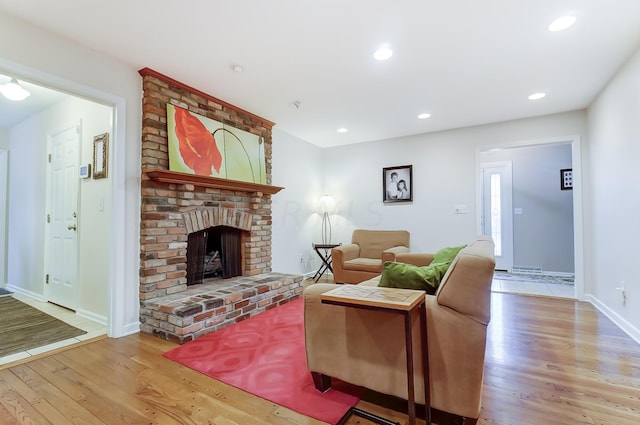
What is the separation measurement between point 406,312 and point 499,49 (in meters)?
2.40

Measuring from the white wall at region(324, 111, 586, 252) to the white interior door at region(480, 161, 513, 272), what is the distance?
1.96m

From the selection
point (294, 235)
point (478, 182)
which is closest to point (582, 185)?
point (478, 182)

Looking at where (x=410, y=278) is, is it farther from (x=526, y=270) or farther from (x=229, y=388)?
(x=526, y=270)

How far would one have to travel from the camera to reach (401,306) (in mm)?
1224

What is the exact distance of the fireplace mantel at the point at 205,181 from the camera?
2709 millimetres

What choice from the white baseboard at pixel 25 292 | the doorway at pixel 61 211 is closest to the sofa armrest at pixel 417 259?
the doorway at pixel 61 211

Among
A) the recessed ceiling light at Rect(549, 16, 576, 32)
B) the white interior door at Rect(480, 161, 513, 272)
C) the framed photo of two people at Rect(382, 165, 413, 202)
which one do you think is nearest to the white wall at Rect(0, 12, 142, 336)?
the recessed ceiling light at Rect(549, 16, 576, 32)

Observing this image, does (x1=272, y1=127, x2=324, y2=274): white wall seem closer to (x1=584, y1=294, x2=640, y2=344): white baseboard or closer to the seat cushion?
the seat cushion

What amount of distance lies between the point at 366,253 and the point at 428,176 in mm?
1587

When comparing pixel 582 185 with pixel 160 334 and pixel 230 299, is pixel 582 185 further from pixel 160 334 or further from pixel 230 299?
pixel 160 334

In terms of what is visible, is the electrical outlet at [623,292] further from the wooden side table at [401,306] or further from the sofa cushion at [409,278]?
the wooden side table at [401,306]

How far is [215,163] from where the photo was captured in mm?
3363

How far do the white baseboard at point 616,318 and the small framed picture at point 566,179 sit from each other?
251 centimetres

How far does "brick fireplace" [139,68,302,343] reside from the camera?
265 cm
